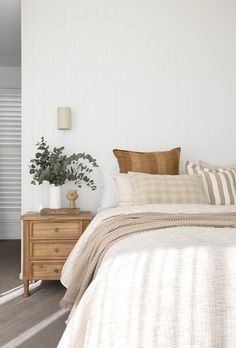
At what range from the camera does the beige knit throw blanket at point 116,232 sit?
6.11ft

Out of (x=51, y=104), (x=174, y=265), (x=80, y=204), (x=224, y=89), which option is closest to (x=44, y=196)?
(x=80, y=204)

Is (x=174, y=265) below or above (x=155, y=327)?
above

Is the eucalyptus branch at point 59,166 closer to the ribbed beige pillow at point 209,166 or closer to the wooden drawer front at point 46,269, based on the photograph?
the wooden drawer front at point 46,269

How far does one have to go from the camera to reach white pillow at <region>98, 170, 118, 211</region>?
342 centimetres

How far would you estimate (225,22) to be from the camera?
13.1 ft

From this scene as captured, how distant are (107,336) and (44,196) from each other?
2.66 meters

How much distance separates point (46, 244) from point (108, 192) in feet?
2.23

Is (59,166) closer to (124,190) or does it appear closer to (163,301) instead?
(124,190)

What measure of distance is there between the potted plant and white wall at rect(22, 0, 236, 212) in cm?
16

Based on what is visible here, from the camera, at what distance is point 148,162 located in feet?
11.5

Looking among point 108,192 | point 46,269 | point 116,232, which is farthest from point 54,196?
point 116,232

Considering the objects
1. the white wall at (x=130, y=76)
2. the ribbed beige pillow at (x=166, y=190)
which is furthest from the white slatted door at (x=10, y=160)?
the ribbed beige pillow at (x=166, y=190)

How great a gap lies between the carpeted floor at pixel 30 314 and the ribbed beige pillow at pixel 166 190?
3.36 ft

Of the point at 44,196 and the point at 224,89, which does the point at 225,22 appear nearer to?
the point at 224,89
